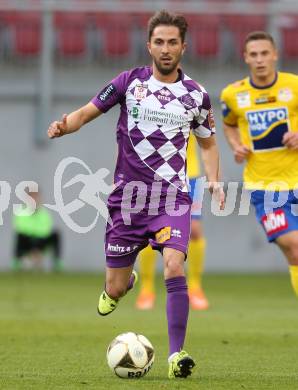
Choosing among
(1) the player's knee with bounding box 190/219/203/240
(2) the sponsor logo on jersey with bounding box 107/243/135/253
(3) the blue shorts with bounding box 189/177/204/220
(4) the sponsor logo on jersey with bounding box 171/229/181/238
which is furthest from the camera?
(1) the player's knee with bounding box 190/219/203/240

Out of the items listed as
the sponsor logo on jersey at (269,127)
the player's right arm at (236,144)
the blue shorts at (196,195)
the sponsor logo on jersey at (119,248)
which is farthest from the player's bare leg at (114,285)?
the blue shorts at (196,195)

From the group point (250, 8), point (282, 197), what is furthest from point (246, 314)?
point (250, 8)

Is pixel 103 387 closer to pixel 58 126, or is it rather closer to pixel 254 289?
pixel 58 126

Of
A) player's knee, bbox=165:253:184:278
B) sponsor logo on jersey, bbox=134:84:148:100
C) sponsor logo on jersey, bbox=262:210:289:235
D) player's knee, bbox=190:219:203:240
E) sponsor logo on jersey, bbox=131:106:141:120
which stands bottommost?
player's knee, bbox=190:219:203:240

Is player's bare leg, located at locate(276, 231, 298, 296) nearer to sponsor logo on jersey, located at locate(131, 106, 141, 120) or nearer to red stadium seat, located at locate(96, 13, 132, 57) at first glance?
sponsor logo on jersey, located at locate(131, 106, 141, 120)

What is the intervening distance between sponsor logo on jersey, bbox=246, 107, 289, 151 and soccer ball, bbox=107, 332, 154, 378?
2649 millimetres

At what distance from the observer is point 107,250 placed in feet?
23.0

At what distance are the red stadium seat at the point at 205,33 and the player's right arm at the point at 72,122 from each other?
42.9ft

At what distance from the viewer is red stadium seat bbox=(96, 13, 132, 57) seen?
19.6 m

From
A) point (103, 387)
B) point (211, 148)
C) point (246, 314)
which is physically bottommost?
point (246, 314)

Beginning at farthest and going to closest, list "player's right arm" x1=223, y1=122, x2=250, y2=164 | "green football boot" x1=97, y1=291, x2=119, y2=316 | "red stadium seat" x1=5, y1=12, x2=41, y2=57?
"red stadium seat" x1=5, y1=12, x2=41, y2=57 < "player's right arm" x1=223, y1=122, x2=250, y2=164 < "green football boot" x1=97, y1=291, x2=119, y2=316

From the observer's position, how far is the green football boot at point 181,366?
20.3 ft

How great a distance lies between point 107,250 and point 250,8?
41.1ft

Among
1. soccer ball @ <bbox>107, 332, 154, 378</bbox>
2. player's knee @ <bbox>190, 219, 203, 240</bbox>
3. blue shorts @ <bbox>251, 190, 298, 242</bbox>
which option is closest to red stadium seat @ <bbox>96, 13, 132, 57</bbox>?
player's knee @ <bbox>190, 219, 203, 240</bbox>
